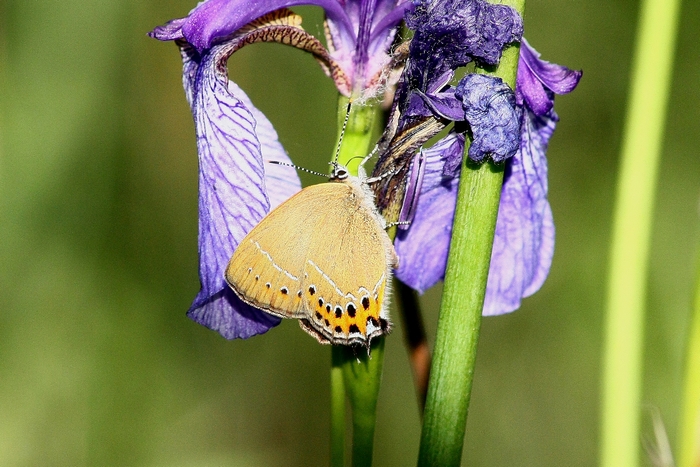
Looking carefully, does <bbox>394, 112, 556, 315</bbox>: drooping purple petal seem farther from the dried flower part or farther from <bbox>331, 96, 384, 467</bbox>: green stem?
<bbox>331, 96, 384, 467</bbox>: green stem

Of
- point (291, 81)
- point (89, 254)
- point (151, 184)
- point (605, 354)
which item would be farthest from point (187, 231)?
point (605, 354)

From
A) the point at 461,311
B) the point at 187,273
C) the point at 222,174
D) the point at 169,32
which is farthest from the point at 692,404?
the point at 187,273

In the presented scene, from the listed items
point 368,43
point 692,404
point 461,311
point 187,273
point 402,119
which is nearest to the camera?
point 461,311

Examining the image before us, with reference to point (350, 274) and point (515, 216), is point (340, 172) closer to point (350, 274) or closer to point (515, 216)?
point (350, 274)

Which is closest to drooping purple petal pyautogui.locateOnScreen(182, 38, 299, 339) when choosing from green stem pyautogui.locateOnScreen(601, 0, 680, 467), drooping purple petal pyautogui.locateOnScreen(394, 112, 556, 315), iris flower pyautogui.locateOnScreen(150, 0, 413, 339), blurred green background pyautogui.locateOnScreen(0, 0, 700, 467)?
iris flower pyautogui.locateOnScreen(150, 0, 413, 339)

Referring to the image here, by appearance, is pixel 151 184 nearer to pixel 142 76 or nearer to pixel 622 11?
pixel 142 76
